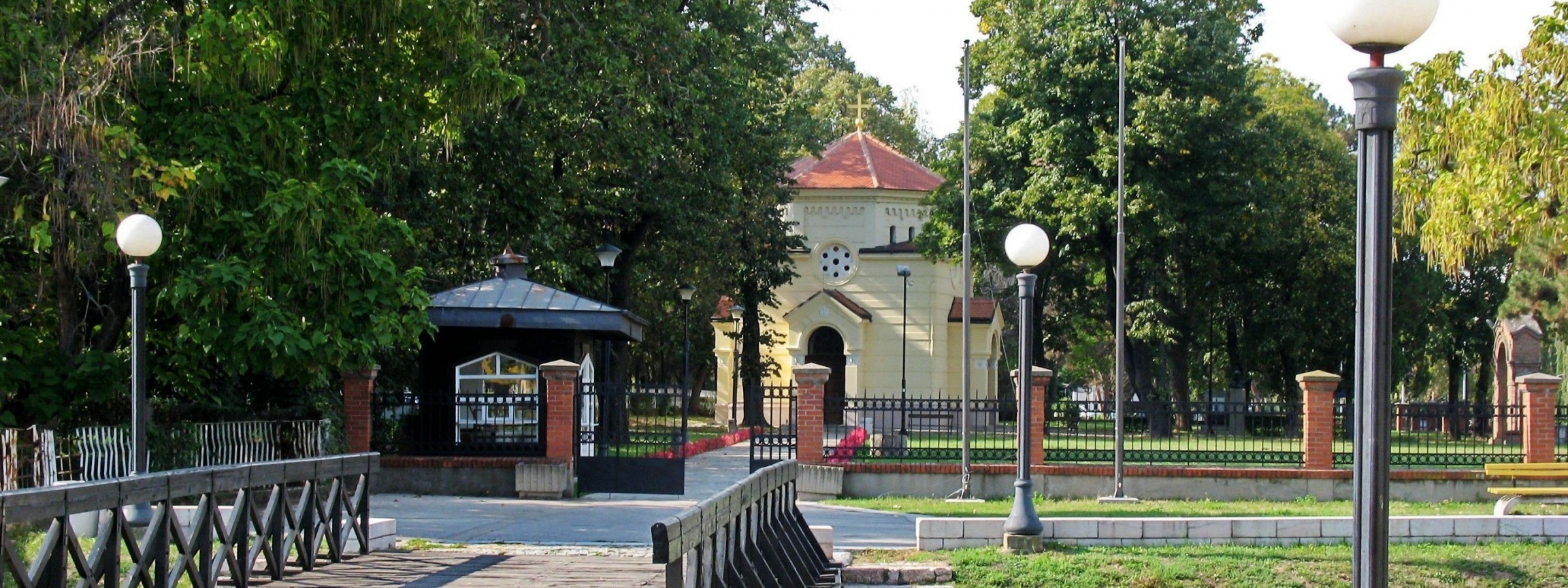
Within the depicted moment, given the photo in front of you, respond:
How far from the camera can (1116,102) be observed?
1503 inches

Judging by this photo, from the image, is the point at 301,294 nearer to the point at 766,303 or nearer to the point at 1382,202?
the point at 1382,202

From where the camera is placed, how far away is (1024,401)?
49.5ft

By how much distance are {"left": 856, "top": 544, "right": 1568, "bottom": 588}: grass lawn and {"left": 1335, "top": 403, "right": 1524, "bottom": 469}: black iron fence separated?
7856 mm

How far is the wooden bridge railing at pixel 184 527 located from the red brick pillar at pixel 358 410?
26.1ft

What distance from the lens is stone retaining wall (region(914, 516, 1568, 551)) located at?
14.7 m

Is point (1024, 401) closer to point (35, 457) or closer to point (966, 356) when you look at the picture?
point (966, 356)

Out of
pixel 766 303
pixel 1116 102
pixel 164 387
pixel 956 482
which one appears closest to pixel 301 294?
pixel 164 387

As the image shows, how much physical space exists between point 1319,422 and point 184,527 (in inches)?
601

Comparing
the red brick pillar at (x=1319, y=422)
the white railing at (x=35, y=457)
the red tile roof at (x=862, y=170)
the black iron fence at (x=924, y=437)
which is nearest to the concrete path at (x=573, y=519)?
the black iron fence at (x=924, y=437)

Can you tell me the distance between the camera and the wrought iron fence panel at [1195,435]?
22172mm

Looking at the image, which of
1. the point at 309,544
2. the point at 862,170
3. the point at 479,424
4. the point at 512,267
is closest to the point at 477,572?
the point at 309,544

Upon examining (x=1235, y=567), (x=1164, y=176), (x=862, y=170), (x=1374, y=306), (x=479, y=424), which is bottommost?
(x=1235, y=567)

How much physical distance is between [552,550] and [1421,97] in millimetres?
12886

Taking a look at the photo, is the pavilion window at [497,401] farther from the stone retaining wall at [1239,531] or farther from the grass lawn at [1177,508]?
the stone retaining wall at [1239,531]
